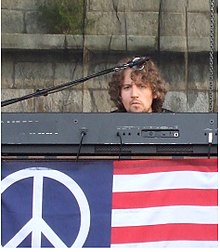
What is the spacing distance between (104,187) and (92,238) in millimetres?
163

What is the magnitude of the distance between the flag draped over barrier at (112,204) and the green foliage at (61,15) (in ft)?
9.95

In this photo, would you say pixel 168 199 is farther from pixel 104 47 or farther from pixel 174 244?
pixel 104 47

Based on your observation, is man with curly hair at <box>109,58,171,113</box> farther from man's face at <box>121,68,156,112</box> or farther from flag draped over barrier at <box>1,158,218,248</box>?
flag draped over barrier at <box>1,158,218,248</box>

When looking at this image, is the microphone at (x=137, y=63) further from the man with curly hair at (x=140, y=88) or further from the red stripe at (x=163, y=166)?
the red stripe at (x=163, y=166)

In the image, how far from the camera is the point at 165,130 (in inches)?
126

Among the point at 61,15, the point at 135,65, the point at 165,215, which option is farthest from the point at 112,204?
the point at 61,15

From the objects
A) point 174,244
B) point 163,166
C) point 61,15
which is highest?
point 61,15

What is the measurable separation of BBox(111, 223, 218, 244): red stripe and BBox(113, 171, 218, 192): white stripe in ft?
0.40

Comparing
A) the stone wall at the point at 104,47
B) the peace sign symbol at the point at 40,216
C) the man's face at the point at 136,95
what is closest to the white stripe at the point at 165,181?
the peace sign symbol at the point at 40,216

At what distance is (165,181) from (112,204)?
0.59 feet

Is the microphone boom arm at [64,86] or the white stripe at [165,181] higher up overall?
the microphone boom arm at [64,86]

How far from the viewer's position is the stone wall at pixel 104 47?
20.0 feet

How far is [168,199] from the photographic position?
3182 millimetres

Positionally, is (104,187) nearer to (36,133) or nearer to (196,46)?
(36,133)
